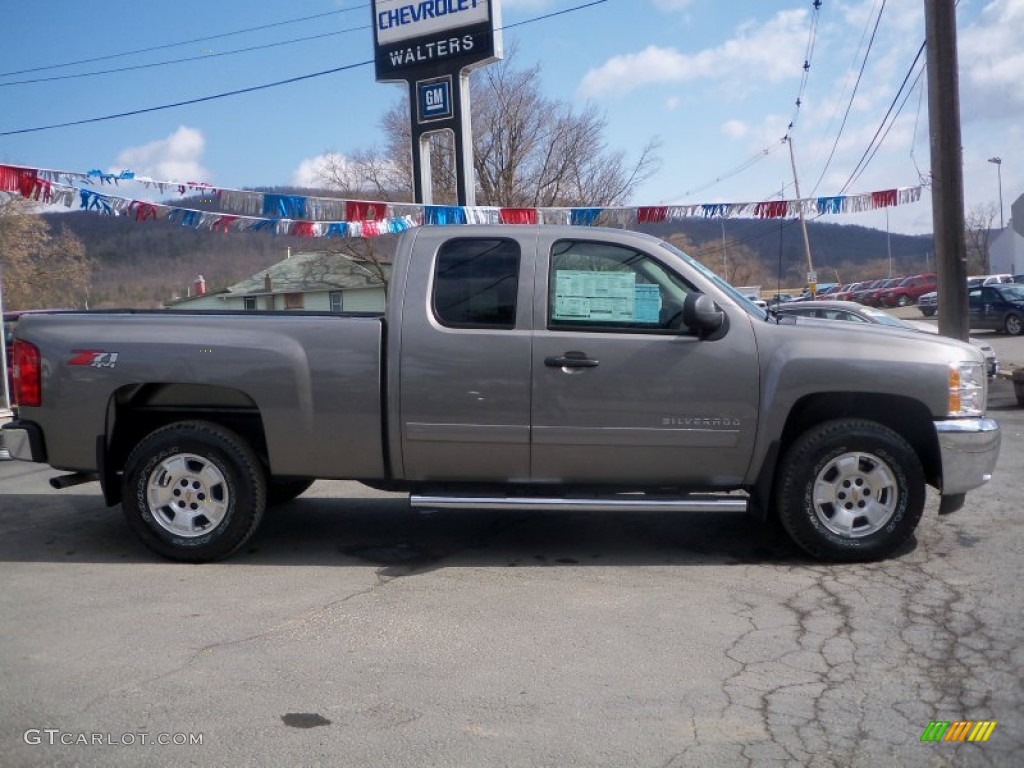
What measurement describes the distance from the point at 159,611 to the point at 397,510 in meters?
2.64

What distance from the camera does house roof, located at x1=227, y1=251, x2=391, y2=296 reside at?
142 ft

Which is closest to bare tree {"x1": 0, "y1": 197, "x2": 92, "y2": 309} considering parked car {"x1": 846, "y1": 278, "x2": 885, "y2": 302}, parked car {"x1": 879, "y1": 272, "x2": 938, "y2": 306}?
parked car {"x1": 846, "y1": 278, "x2": 885, "y2": 302}

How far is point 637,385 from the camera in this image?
5648mm

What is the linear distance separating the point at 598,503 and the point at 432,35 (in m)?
13.3

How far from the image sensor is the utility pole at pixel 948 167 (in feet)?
40.9

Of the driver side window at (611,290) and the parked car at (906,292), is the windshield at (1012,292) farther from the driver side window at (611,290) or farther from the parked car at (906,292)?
the driver side window at (611,290)

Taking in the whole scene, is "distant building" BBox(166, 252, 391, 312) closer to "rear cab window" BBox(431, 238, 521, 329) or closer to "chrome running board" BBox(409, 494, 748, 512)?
"rear cab window" BBox(431, 238, 521, 329)

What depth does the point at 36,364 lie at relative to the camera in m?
6.00

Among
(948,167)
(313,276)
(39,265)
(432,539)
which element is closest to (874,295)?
(313,276)

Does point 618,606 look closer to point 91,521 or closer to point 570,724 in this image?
point 570,724

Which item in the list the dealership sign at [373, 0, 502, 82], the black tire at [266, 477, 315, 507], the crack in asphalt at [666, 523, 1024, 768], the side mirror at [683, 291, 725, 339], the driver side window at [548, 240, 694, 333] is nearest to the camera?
the crack in asphalt at [666, 523, 1024, 768]

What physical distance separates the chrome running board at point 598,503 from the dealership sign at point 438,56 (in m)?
11.4

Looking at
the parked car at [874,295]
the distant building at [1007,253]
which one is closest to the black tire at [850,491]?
the parked car at [874,295]

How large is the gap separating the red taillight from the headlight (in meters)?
5.61
